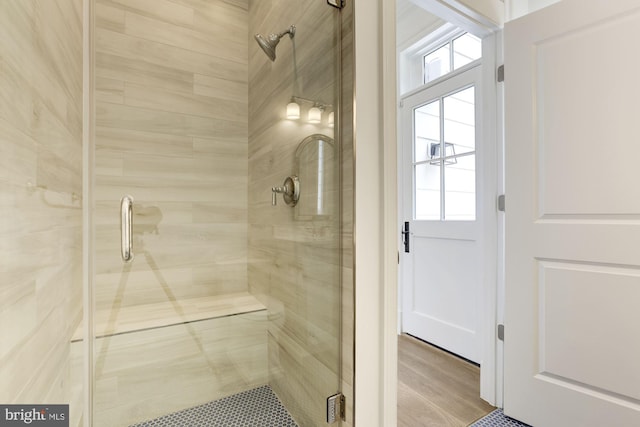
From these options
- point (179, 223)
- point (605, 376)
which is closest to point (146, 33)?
point (179, 223)

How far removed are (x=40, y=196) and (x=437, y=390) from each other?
204 centimetres

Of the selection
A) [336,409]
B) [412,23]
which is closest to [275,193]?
[336,409]

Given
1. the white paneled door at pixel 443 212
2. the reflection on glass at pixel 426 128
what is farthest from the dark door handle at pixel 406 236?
the reflection on glass at pixel 426 128

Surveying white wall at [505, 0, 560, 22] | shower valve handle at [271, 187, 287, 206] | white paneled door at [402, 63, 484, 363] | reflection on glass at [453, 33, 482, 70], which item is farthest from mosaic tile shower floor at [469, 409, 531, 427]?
reflection on glass at [453, 33, 482, 70]

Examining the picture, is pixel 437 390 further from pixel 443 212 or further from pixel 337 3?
pixel 337 3

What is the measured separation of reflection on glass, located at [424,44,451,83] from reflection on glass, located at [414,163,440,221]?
0.70 metres

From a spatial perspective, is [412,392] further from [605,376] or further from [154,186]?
[154,186]

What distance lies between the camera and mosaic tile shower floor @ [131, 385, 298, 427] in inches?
53.1

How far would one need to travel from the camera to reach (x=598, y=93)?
51.2 inches

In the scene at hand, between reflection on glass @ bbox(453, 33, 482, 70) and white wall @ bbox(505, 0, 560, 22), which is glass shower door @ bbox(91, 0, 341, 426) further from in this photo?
reflection on glass @ bbox(453, 33, 482, 70)

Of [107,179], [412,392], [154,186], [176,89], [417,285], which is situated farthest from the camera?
[417,285]

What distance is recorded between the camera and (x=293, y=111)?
1.47 meters

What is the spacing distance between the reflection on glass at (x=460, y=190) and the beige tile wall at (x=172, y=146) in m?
1.53

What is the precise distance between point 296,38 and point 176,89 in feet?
2.35
